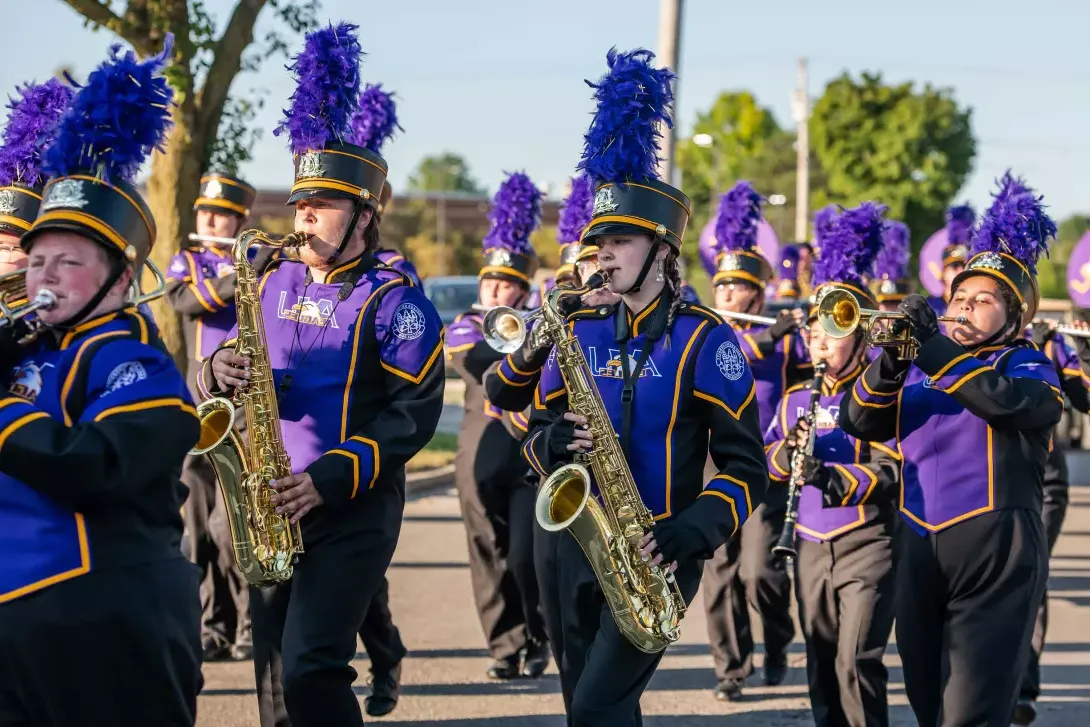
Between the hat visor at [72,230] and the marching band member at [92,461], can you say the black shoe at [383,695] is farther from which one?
the hat visor at [72,230]

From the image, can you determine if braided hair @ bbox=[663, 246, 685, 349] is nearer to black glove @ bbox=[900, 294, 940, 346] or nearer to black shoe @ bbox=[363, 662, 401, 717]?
black glove @ bbox=[900, 294, 940, 346]

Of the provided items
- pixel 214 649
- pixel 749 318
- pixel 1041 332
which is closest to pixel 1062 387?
pixel 1041 332

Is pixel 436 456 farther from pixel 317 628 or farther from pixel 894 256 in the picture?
pixel 317 628

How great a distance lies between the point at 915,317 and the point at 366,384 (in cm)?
203

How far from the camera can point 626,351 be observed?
5.13 metres

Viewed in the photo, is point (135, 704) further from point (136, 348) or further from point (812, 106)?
point (812, 106)

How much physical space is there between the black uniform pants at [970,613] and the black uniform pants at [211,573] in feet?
13.1

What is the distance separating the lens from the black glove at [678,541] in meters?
4.83

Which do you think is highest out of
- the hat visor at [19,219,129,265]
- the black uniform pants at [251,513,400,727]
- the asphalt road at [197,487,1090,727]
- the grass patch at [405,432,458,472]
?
the hat visor at [19,219,129,265]

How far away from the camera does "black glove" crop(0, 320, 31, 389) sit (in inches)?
149

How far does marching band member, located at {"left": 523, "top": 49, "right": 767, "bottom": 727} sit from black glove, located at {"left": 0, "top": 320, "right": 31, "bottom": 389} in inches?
71.5

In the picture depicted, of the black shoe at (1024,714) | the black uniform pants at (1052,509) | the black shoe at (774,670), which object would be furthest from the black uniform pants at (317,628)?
the black uniform pants at (1052,509)

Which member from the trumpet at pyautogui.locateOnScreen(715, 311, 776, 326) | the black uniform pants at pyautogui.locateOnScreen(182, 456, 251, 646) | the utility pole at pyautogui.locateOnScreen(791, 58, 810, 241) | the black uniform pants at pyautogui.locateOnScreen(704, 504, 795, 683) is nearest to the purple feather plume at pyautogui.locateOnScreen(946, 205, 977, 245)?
the trumpet at pyautogui.locateOnScreen(715, 311, 776, 326)

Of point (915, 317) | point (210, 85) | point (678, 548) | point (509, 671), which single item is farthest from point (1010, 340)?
point (210, 85)
